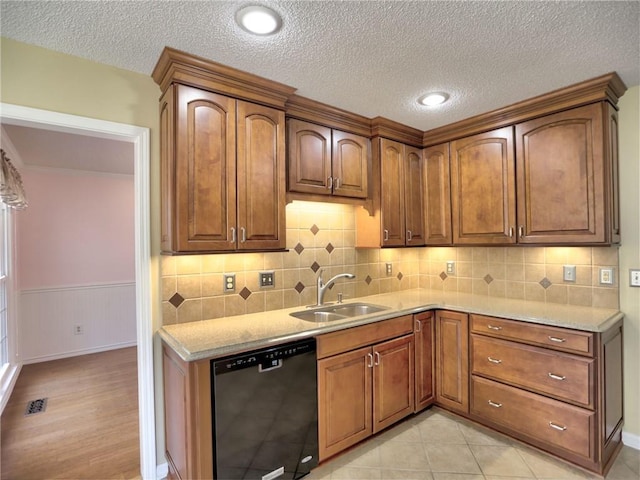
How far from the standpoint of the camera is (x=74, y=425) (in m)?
2.67

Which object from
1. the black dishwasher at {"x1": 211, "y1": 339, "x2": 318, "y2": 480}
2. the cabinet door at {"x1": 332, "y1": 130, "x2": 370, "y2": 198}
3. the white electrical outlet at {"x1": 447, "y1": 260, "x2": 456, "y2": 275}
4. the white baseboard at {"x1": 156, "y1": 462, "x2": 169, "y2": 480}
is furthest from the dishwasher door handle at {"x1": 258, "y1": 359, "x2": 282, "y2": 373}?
the white electrical outlet at {"x1": 447, "y1": 260, "x2": 456, "y2": 275}

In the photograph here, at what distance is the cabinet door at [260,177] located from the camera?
2.07 metres

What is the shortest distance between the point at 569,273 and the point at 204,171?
106 inches

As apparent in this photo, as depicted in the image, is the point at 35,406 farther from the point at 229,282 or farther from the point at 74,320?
the point at 229,282

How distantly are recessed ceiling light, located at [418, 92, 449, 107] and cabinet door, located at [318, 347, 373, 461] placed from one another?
5.88 ft

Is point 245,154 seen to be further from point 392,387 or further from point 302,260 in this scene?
point 392,387

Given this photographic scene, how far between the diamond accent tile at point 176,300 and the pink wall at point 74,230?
11.0ft

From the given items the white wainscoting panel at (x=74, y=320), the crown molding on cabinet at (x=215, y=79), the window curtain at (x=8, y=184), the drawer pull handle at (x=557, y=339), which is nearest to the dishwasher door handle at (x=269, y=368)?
the crown molding on cabinet at (x=215, y=79)

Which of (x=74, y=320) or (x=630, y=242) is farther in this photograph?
(x=74, y=320)

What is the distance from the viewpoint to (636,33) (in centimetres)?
164

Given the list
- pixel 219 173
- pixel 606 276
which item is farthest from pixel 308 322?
pixel 606 276

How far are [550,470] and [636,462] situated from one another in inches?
23.0

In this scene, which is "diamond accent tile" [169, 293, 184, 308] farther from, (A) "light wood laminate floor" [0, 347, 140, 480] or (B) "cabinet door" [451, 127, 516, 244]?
(B) "cabinet door" [451, 127, 516, 244]

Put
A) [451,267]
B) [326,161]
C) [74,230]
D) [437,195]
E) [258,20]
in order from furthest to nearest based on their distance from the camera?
[74,230], [451,267], [437,195], [326,161], [258,20]
